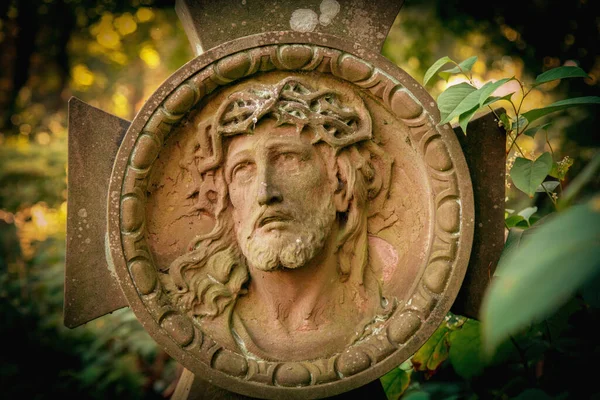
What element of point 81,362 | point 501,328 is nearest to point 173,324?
point 501,328

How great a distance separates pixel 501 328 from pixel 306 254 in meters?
1.61

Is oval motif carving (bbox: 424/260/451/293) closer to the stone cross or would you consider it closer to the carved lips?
the stone cross

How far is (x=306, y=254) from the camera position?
2.48m

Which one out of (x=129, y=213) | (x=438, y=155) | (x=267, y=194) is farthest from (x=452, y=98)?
(x=129, y=213)

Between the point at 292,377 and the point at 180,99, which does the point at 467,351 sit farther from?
the point at 180,99

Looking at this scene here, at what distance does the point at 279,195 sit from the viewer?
2.45 m

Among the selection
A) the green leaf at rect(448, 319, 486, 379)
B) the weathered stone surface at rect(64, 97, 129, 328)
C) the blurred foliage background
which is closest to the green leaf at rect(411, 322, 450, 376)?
the blurred foliage background

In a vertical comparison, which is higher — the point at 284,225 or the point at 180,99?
the point at 180,99

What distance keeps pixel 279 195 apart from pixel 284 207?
0.19ft

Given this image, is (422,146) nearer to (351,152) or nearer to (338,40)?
(351,152)

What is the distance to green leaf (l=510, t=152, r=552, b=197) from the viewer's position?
7.61 feet

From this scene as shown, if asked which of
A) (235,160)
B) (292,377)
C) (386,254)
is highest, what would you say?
(235,160)

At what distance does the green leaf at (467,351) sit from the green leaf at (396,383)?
38 centimetres

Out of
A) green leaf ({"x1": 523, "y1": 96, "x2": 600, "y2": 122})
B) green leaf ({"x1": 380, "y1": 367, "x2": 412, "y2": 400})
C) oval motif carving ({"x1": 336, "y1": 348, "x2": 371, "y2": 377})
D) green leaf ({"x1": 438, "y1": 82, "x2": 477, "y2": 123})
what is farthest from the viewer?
green leaf ({"x1": 380, "y1": 367, "x2": 412, "y2": 400})
